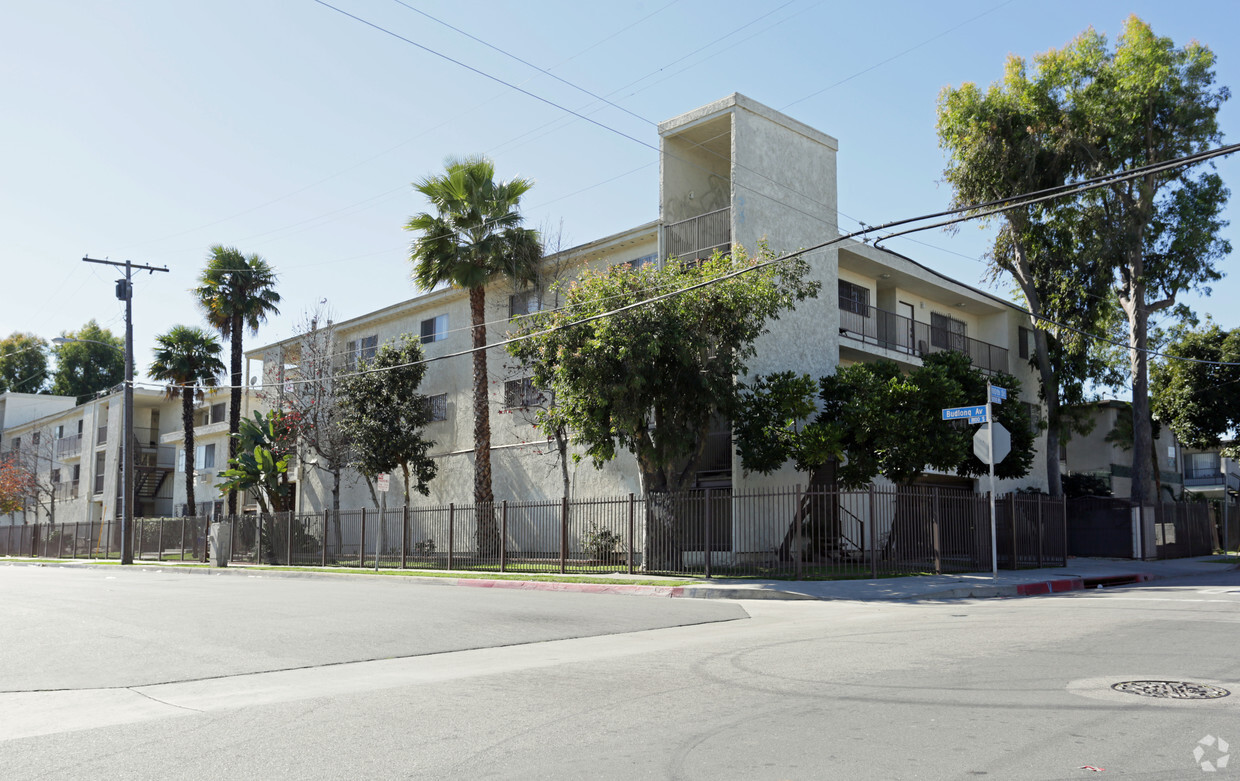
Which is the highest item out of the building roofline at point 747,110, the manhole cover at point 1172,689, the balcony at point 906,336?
the building roofline at point 747,110

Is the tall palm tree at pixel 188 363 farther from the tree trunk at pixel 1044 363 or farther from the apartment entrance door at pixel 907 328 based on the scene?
the tree trunk at pixel 1044 363

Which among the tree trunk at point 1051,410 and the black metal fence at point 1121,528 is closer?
the black metal fence at point 1121,528

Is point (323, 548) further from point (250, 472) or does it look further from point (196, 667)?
point (196, 667)

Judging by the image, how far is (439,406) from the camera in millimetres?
33594

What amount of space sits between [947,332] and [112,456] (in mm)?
43396

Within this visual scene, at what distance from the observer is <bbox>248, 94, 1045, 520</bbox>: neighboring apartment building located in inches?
1005

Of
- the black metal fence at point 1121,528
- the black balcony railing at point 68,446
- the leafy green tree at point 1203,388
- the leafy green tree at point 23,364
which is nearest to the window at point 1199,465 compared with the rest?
the leafy green tree at point 1203,388

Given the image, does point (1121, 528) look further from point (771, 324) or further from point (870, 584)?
point (870, 584)

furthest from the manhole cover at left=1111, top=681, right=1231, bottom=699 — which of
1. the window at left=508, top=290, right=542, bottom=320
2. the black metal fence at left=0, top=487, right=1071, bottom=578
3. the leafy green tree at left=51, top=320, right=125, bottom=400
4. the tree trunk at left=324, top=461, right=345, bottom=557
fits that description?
the leafy green tree at left=51, top=320, right=125, bottom=400

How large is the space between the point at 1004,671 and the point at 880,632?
10.5ft

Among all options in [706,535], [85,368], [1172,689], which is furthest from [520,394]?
[85,368]

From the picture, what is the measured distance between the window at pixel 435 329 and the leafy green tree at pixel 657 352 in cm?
1246

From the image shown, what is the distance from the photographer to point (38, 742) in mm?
5953

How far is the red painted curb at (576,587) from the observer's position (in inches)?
709
